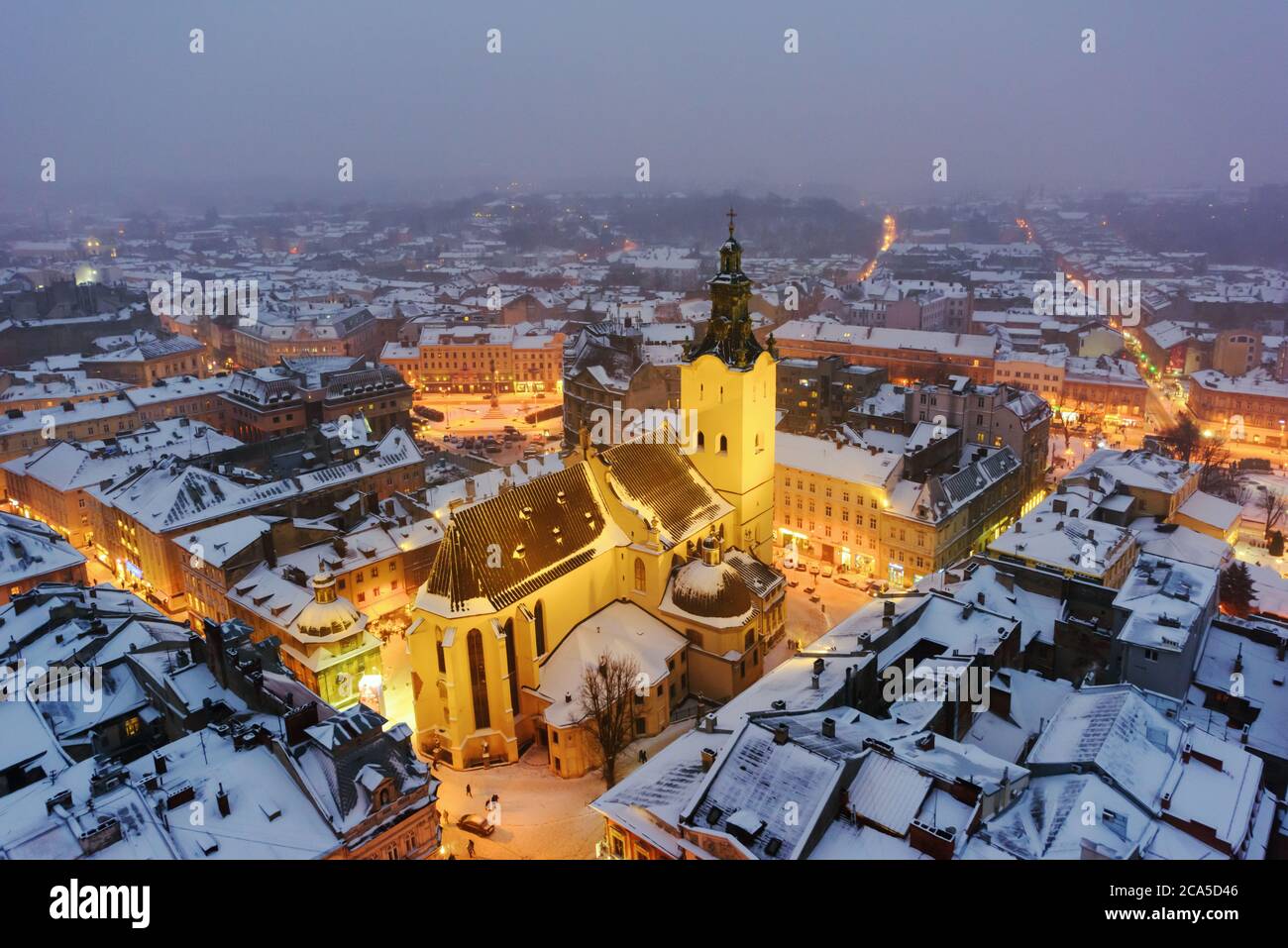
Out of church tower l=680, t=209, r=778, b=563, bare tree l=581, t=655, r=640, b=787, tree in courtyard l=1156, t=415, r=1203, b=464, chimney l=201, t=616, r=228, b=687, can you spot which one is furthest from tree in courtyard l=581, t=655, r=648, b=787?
tree in courtyard l=1156, t=415, r=1203, b=464

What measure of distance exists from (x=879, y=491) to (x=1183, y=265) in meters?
160

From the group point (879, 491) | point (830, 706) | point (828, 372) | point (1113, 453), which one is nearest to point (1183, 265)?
point (828, 372)

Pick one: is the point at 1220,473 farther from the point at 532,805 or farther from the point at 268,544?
the point at 268,544

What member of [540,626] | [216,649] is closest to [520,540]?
[540,626]

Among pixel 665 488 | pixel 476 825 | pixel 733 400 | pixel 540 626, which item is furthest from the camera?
pixel 733 400

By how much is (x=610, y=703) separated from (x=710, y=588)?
7308 mm

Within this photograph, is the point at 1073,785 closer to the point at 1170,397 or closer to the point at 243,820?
the point at 243,820

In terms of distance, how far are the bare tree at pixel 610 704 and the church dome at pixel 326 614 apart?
1080 centimetres

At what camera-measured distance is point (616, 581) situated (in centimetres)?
4081

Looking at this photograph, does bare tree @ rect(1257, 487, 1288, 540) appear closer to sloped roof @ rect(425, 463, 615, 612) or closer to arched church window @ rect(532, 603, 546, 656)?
sloped roof @ rect(425, 463, 615, 612)

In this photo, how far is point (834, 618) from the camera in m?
47.1

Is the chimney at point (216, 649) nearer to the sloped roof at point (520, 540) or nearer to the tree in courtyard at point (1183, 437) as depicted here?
the sloped roof at point (520, 540)

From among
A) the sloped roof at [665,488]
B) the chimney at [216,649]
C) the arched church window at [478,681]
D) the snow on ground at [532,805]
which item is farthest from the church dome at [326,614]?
the sloped roof at [665,488]

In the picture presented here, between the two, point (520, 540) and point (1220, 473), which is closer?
point (520, 540)
